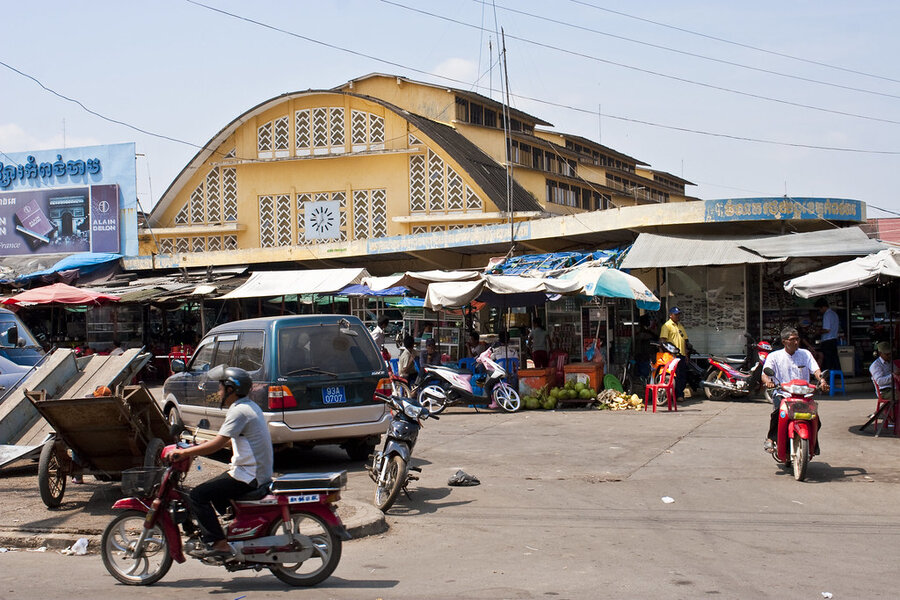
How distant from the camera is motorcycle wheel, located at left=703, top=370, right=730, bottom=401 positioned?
17.5m

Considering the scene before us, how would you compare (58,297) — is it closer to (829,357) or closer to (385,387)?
(385,387)

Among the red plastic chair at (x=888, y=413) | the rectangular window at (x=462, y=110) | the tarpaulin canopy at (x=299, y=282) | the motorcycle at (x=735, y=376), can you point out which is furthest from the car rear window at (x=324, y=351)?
the rectangular window at (x=462, y=110)

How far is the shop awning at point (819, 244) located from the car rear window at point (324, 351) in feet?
32.2

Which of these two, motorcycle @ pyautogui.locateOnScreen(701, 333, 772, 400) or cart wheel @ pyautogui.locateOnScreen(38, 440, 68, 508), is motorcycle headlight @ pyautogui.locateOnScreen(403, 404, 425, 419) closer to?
cart wheel @ pyautogui.locateOnScreen(38, 440, 68, 508)

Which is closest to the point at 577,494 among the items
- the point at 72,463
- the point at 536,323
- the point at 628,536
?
the point at 628,536

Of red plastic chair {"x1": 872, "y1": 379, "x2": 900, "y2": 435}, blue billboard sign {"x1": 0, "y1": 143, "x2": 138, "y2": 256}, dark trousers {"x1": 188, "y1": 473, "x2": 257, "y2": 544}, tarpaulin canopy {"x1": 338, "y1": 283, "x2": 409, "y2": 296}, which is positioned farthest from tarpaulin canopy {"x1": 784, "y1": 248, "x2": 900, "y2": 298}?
blue billboard sign {"x1": 0, "y1": 143, "x2": 138, "y2": 256}

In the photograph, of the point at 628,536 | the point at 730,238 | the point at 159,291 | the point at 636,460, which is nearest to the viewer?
the point at 628,536

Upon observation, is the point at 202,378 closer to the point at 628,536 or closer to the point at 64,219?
the point at 628,536

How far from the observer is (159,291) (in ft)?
84.5

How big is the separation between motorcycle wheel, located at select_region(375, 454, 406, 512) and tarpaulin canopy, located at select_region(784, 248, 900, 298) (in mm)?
8007

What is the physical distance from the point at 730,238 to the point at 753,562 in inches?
543

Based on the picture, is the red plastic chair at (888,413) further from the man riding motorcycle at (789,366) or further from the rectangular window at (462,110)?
the rectangular window at (462,110)

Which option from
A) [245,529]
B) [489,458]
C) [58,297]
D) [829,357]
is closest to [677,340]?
[829,357]

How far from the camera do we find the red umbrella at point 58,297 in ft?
78.2
